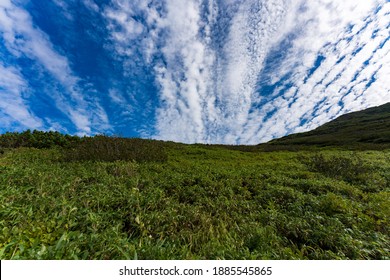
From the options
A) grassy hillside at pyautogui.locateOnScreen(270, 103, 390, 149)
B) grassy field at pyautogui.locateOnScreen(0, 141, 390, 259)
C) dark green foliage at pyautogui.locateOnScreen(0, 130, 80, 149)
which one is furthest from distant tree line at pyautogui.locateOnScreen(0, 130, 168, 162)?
grassy hillside at pyautogui.locateOnScreen(270, 103, 390, 149)

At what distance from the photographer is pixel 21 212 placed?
385cm

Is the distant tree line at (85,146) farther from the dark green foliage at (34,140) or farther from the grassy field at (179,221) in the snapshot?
the grassy field at (179,221)

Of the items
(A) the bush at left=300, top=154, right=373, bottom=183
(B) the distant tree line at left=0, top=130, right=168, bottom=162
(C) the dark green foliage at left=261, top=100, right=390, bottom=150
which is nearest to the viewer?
(A) the bush at left=300, top=154, right=373, bottom=183

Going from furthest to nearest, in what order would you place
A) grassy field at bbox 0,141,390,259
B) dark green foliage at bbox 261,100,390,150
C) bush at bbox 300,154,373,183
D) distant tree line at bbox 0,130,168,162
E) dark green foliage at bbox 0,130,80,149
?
dark green foliage at bbox 261,100,390,150
dark green foliage at bbox 0,130,80,149
distant tree line at bbox 0,130,168,162
bush at bbox 300,154,373,183
grassy field at bbox 0,141,390,259

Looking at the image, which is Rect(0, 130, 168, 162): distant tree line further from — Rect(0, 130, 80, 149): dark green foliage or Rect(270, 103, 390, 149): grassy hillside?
Rect(270, 103, 390, 149): grassy hillside

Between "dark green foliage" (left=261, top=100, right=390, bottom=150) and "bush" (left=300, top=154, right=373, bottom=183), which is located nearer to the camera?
"bush" (left=300, top=154, right=373, bottom=183)

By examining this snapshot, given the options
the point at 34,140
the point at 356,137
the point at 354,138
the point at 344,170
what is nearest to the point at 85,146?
the point at 34,140

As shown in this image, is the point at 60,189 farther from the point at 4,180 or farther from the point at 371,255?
the point at 371,255

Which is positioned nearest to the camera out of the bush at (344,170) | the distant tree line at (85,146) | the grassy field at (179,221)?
the grassy field at (179,221)

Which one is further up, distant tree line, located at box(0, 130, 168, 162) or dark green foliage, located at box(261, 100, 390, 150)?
dark green foliage, located at box(261, 100, 390, 150)

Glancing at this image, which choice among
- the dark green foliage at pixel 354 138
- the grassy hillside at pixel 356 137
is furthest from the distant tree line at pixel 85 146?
the grassy hillside at pixel 356 137

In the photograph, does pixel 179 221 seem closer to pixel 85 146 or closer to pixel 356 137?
pixel 85 146
